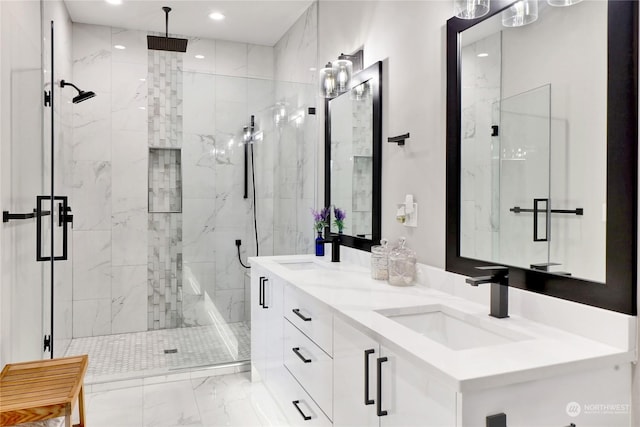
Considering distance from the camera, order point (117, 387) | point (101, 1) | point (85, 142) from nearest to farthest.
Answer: point (117, 387) < point (101, 1) < point (85, 142)

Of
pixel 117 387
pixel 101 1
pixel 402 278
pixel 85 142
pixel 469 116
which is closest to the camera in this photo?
pixel 469 116

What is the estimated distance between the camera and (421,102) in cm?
208

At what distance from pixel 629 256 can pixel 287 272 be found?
1.53 m

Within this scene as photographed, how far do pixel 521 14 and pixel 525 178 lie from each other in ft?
1.83

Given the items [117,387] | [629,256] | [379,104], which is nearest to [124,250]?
[117,387]

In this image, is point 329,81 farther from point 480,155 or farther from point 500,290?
point 500,290

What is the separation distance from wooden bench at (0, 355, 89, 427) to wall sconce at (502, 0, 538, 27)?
6.83 ft

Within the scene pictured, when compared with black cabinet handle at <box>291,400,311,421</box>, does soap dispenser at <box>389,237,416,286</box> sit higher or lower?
higher

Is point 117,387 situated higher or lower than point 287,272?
lower

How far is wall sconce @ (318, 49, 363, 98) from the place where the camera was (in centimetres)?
267

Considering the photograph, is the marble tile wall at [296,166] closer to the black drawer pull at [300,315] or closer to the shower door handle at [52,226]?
the black drawer pull at [300,315]

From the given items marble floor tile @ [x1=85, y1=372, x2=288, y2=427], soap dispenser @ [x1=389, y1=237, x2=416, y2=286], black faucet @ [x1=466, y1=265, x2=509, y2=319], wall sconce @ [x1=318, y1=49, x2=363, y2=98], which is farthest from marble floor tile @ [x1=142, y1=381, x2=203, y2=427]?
wall sconce @ [x1=318, y1=49, x2=363, y2=98]

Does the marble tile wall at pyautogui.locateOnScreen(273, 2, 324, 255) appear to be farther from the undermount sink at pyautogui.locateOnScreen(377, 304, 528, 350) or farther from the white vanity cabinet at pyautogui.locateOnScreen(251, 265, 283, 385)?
the undermount sink at pyautogui.locateOnScreen(377, 304, 528, 350)

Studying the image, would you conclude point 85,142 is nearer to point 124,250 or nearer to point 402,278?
point 124,250
